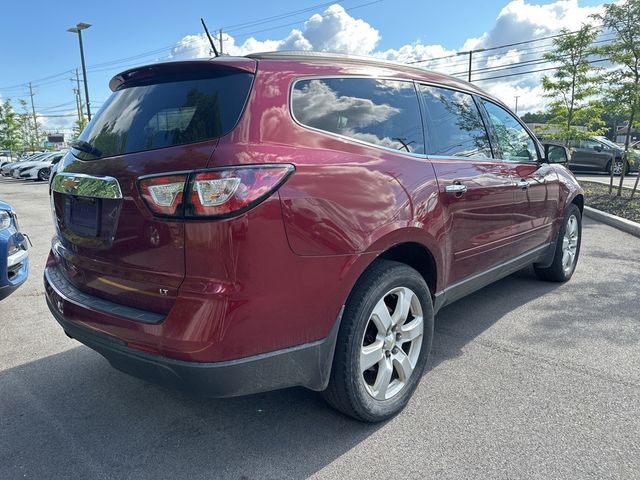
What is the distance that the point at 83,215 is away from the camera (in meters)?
2.34

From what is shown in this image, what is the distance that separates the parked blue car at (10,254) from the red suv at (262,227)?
1.25 metres

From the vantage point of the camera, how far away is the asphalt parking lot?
2.23 meters

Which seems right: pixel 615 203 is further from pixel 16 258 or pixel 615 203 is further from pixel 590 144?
pixel 16 258

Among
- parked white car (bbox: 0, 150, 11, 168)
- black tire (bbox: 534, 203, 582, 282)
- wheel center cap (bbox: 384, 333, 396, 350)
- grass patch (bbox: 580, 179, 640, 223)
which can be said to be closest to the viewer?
wheel center cap (bbox: 384, 333, 396, 350)

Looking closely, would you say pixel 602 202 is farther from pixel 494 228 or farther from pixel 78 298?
pixel 78 298

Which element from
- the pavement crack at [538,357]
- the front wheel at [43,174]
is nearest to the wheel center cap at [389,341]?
the pavement crack at [538,357]

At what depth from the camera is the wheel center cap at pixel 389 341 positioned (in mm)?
2541

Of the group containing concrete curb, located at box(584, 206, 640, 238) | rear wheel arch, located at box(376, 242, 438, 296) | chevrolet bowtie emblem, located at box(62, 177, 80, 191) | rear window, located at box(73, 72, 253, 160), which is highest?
rear window, located at box(73, 72, 253, 160)

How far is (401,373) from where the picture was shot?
8.73 feet

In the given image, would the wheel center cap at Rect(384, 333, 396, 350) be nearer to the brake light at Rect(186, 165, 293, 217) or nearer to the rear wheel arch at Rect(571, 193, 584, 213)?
the brake light at Rect(186, 165, 293, 217)

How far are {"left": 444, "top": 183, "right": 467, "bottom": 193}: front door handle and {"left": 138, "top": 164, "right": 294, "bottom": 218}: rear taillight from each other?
132 centimetres

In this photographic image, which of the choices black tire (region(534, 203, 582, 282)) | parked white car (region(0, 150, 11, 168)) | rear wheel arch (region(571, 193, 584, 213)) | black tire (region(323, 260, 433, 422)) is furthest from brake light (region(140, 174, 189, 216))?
parked white car (region(0, 150, 11, 168))

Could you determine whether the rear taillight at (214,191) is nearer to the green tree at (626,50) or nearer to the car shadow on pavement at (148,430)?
the car shadow on pavement at (148,430)

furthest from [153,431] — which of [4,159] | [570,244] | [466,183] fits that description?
[4,159]
